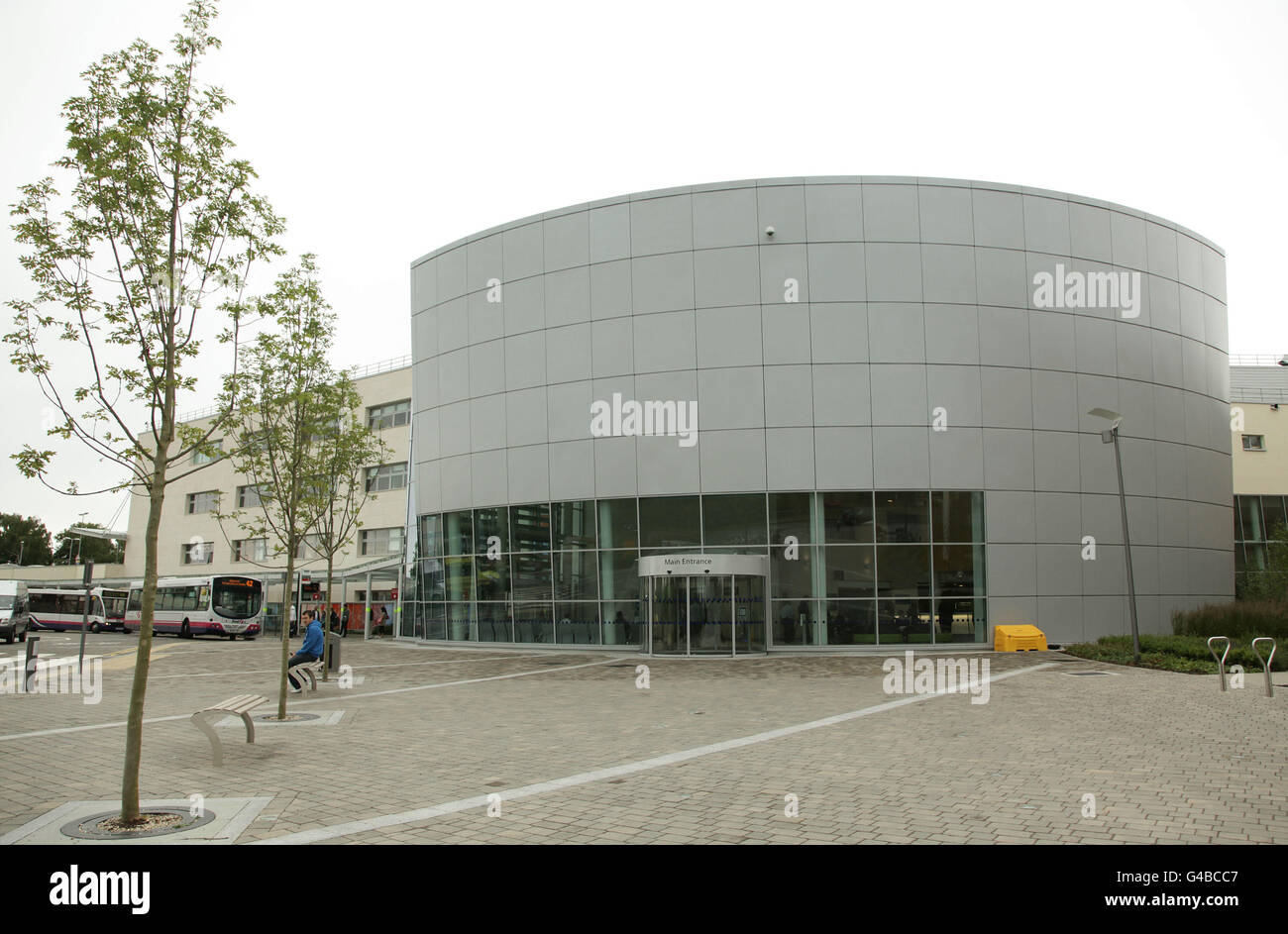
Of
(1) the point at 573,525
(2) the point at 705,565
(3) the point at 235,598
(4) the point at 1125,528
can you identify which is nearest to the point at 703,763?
(2) the point at 705,565

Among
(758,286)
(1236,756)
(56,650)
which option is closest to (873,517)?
(758,286)

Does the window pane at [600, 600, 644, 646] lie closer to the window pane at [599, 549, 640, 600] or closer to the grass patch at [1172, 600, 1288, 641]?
the window pane at [599, 549, 640, 600]

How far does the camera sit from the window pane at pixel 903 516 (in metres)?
26.2

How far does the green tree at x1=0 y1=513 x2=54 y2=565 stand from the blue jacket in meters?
106

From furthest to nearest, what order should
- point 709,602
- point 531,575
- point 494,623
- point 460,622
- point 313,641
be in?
point 460,622
point 494,623
point 531,575
point 709,602
point 313,641

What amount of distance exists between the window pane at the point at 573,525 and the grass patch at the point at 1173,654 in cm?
1453

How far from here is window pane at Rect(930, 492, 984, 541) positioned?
26.4 meters

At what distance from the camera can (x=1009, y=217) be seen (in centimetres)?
2781

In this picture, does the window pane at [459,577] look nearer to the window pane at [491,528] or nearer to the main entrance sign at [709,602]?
the window pane at [491,528]

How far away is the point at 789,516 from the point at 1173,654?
10.4m

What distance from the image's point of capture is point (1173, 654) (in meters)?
21.0

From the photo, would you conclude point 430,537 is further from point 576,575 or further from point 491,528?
point 576,575

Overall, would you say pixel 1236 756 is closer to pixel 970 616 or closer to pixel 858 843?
pixel 858 843

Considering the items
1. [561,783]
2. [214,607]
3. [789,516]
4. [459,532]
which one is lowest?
[214,607]
